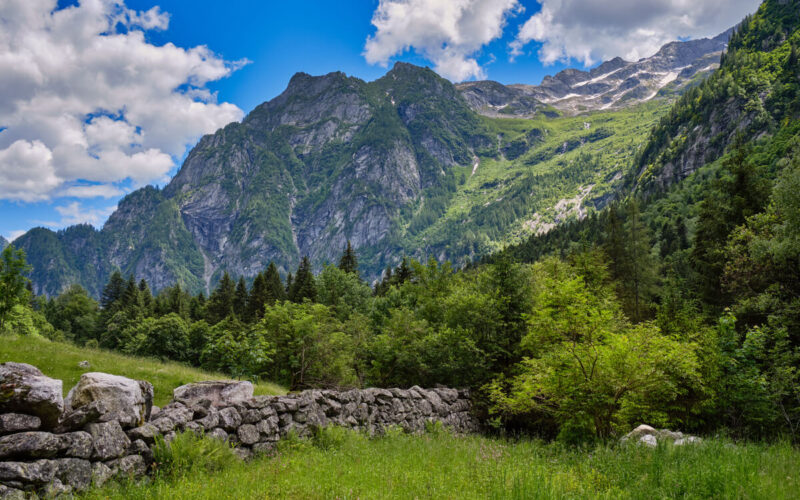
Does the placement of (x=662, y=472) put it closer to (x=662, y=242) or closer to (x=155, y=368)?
(x=155, y=368)

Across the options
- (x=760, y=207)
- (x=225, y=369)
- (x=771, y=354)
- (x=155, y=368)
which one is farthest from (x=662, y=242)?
(x=155, y=368)

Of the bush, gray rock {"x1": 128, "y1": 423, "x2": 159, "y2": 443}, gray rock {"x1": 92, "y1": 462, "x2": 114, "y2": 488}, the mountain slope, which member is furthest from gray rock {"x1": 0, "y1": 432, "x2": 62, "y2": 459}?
the mountain slope

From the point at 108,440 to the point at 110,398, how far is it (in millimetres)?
766

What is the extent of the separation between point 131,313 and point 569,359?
76.5 meters

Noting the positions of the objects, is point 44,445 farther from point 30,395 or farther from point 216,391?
point 216,391

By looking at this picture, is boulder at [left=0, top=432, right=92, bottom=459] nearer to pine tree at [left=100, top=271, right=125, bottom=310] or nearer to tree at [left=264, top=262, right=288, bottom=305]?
tree at [left=264, top=262, right=288, bottom=305]

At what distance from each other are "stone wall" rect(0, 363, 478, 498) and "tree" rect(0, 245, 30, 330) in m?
21.9

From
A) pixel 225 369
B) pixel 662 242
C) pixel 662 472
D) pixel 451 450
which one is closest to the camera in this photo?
pixel 662 472

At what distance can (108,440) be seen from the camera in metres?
5.93

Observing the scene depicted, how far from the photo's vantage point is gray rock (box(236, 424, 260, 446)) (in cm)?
820

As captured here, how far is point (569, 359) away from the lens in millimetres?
13031

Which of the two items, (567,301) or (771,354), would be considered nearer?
(771,354)

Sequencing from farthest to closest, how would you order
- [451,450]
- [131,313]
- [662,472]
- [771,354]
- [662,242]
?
[662,242] < [131,313] < [771,354] < [451,450] < [662,472]

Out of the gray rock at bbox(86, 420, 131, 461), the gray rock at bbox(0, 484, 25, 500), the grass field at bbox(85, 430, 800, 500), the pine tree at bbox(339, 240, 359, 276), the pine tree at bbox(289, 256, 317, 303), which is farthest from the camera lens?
the pine tree at bbox(339, 240, 359, 276)
